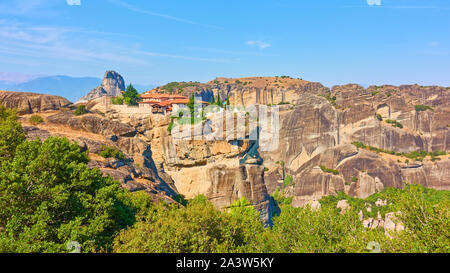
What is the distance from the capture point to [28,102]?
125ft

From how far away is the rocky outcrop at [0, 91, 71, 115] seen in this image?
37.0m

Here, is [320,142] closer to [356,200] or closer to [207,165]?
[356,200]

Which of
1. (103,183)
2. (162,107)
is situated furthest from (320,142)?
(103,183)

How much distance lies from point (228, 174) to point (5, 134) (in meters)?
29.0

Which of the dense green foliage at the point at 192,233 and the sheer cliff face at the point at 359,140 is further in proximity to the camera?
the sheer cliff face at the point at 359,140

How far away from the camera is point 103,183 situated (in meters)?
18.5

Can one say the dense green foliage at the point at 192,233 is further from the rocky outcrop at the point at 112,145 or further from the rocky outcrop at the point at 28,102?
the rocky outcrop at the point at 28,102

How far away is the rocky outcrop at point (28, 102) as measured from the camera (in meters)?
37.0

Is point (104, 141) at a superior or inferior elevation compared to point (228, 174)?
superior

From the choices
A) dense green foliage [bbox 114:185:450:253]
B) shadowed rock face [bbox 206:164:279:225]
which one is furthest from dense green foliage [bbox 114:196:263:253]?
shadowed rock face [bbox 206:164:279:225]

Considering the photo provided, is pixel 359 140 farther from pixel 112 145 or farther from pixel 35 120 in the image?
pixel 35 120

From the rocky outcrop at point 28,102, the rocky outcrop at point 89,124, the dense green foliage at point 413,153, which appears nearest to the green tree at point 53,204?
the rocky outcrop at point 89,124

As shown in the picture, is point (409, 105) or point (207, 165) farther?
point (409, 105)

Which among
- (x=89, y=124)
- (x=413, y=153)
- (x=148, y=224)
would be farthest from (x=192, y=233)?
(x=413, y=153)
